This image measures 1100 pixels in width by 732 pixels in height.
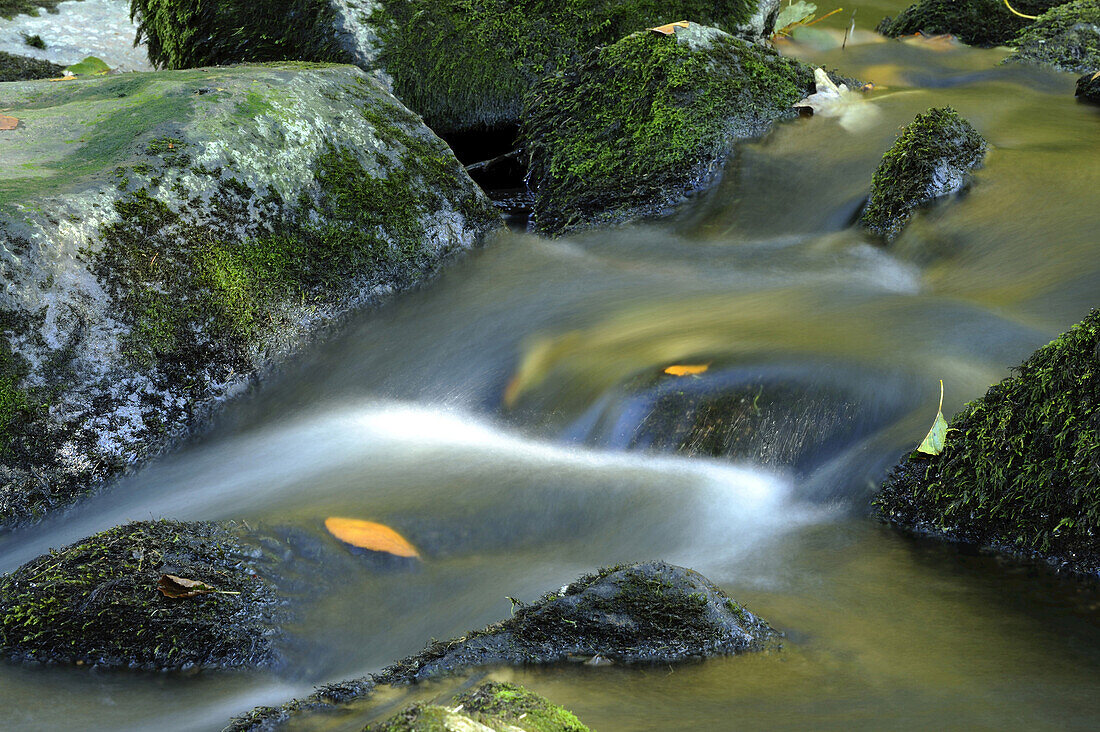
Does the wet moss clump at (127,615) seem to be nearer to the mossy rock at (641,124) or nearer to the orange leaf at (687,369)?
the orange leaf at (687,369)

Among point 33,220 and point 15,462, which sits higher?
point 33,220

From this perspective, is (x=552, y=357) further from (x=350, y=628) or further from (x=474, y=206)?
(x=350, y=628)

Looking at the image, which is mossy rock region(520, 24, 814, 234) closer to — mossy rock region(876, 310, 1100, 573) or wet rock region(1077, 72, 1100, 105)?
wet rock region(1077, 72, 1100, 105)

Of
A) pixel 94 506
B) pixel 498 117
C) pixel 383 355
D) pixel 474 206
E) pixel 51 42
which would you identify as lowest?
pixel 94 506

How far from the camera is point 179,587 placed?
2.71 metres

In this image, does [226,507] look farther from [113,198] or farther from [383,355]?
[113,198]

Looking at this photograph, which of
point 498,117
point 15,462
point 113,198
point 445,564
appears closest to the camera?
point 445,564

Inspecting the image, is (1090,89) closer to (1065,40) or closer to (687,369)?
(1065,40)

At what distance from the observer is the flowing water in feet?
7.36

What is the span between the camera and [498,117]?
249 inches

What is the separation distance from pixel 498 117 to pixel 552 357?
8.96ft

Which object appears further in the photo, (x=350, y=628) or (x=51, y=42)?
(x=51, y=42)

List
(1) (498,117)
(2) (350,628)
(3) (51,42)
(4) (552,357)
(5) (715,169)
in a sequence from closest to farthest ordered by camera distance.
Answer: (2) (350,628)
(4) (552,357)
(5) (715,169)
(1) (498,117)
(3) (51,42)

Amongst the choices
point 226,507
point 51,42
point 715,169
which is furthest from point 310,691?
point 51,42
